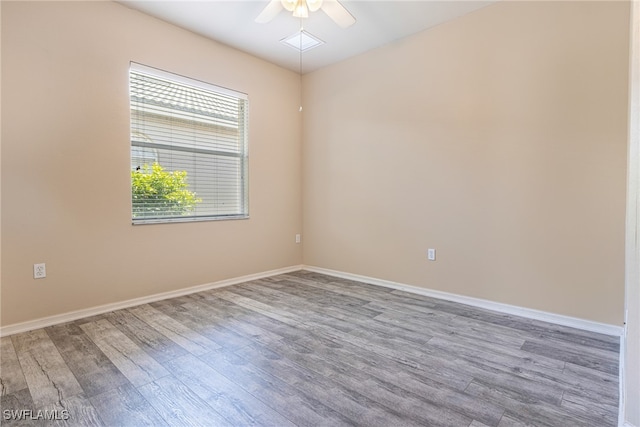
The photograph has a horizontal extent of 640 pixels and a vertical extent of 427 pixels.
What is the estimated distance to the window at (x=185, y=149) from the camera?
9.89 ft

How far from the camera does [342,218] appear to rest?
402 cm

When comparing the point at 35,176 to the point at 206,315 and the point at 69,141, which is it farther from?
the point at 206,315

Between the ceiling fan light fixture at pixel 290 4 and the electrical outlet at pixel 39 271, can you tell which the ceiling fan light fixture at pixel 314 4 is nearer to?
the ceiling fan light fixture at pixel 290 4

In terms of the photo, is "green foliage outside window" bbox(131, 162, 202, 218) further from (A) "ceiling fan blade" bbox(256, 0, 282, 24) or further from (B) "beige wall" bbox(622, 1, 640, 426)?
(B) "beige wall" bbox(622, 1, 640, 426)

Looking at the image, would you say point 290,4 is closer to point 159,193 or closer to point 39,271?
point 159,193

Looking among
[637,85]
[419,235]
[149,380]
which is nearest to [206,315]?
[149,380]

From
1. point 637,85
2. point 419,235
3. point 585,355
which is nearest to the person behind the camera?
point 637,85

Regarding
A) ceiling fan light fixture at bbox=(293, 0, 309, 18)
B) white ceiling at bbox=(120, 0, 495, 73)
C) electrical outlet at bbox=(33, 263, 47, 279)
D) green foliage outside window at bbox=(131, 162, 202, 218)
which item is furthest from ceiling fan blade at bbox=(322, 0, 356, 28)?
electrical outlet at bbox=(33, 263, 47, 279)

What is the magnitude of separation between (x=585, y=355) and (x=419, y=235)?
1.62 metres

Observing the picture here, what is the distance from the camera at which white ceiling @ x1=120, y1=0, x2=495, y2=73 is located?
2795 mm

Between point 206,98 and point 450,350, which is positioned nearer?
point 450,350

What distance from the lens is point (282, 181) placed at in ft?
14.0

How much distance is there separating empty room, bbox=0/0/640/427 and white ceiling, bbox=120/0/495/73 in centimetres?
3

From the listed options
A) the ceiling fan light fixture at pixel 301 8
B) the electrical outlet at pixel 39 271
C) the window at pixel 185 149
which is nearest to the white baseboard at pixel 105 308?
the electrical outlet at pixel 39 271
